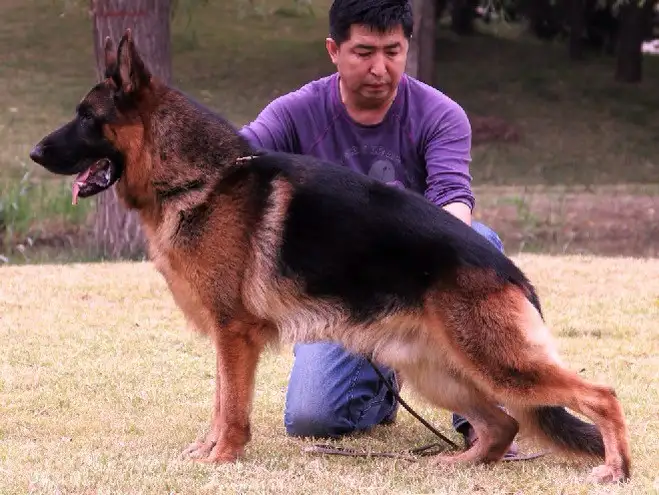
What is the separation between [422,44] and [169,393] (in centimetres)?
1199

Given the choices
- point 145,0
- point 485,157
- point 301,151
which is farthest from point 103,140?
point 485,157

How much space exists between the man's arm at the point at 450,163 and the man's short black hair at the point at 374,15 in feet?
1.60

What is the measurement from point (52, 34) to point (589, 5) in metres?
12.9

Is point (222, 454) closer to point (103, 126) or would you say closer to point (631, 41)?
point (103, 126)

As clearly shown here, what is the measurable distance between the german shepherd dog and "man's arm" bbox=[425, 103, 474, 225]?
0.63 m

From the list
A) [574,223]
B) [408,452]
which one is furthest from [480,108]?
[408,452]

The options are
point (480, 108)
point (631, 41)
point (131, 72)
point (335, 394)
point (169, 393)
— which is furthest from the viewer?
point (631, 41)

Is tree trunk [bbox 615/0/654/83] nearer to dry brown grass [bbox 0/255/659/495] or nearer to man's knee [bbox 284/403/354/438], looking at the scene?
dry brown grass [bbox 0/255/659/495]

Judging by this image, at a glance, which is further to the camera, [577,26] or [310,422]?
[577,26]

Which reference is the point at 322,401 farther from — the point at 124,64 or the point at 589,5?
the point at 589,5

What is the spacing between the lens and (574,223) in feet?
47.2

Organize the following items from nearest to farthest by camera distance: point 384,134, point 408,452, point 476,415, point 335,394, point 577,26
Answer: point 476,415, point 408,452, point 384,134, point 335,394, point 577,26

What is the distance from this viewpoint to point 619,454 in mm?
4254

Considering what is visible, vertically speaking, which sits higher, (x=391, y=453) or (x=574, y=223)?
(x=391, y=453)
